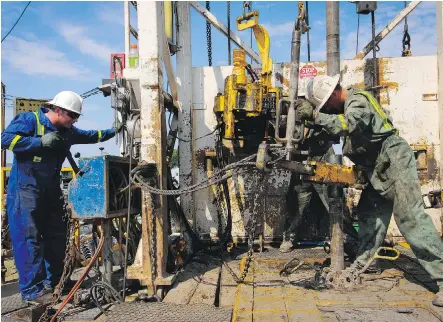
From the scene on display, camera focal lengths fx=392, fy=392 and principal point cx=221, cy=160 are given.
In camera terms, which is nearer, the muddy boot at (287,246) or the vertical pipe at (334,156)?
the vertical pipe at (334,156)

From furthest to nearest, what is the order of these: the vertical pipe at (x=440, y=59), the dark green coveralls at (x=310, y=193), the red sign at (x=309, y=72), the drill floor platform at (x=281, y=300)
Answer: the red sign at (x=309, y=72) → the vertical pipe at (x=440, y=59) → the dark green coveralls at (x=310, y=193) → the drill floor platform at (x=281, y=300)

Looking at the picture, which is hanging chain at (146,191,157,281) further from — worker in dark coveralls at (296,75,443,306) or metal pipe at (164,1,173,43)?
metal pipe at (164,1,173,43)

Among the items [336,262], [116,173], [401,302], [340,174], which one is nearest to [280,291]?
[336,262]

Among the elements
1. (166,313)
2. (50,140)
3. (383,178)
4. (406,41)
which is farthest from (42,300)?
(406,41)

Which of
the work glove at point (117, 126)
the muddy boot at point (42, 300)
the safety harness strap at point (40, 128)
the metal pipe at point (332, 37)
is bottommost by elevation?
the muddy boot at point (42, 300)

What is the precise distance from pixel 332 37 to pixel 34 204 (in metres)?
4.51

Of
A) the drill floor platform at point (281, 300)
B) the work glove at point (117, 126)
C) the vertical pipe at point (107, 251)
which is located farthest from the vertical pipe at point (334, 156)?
the work glove at point (117, 126)

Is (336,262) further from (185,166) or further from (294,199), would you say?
(185,166)

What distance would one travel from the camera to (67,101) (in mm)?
4047

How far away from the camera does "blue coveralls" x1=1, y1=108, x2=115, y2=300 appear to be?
3.70 metres

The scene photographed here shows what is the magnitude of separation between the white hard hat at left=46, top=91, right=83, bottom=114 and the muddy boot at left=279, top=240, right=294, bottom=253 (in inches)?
123

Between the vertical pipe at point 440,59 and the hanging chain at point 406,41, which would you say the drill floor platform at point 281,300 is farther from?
the hanging chain at point 406,41

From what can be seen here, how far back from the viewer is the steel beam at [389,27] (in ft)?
19.2

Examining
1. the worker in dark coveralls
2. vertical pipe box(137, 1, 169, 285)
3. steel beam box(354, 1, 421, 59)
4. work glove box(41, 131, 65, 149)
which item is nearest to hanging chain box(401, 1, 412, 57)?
steel beam box(354, 1, 421, 59)
